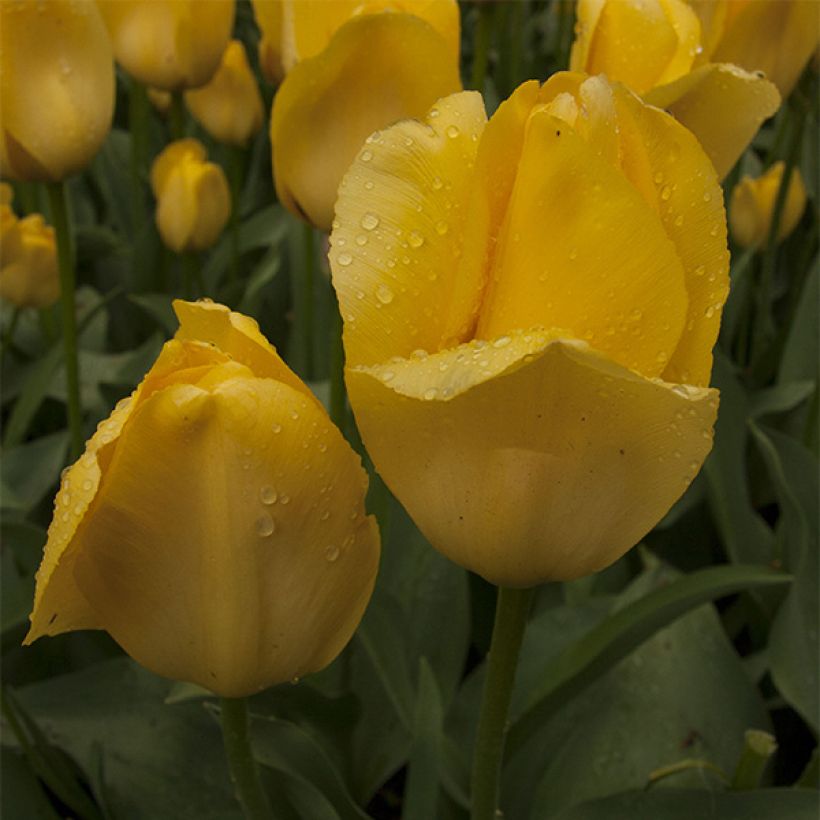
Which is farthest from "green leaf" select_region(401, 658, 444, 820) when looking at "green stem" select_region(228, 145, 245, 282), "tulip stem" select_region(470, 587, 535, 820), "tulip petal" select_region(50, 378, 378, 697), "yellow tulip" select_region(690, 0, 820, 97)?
→ "green stem" select_region(228, 145, 245, 282)

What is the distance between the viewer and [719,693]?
0.84m

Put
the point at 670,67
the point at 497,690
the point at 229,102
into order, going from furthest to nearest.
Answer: the point at 229,102 < the point at 670,67 < the point at 497,690

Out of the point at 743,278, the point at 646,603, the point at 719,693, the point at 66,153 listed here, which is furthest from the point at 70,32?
the point at 743,278

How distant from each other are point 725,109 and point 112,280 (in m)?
1.17

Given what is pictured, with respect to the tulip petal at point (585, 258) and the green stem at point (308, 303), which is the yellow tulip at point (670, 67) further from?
the green stem at point (308, 303)

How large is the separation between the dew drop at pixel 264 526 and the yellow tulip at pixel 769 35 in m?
0.52

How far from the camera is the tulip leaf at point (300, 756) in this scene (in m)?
0.67

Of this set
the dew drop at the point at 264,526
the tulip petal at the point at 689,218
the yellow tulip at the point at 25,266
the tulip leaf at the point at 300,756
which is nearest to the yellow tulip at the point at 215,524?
the dew drop at the point at 264,526

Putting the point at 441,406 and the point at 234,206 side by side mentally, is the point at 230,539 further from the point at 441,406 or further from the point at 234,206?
the point at 234,206

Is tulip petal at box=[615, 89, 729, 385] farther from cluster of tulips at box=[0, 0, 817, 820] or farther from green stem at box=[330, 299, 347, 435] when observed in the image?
A: green stem at box=[330, 299, 347, 435]

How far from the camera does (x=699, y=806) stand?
659 millimetres

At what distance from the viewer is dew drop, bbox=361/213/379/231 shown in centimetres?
38

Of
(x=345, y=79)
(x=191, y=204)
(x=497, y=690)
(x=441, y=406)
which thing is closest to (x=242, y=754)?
(x=497, y=690)

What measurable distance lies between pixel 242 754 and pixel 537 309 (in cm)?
25
